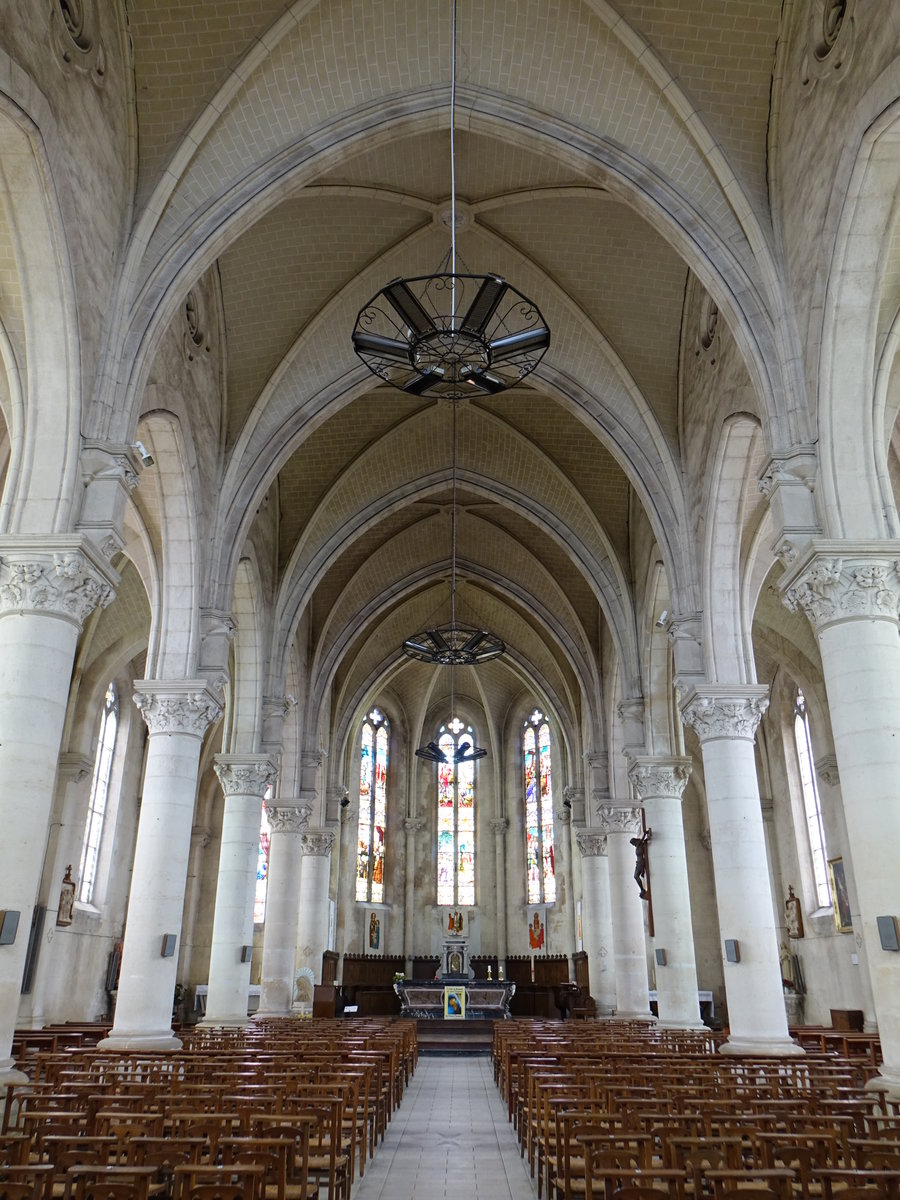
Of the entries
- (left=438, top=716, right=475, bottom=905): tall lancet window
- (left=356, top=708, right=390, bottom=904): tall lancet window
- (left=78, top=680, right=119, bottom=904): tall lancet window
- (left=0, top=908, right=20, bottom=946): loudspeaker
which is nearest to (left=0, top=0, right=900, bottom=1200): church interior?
(left=0, top=908, right=20, bottom=946): loudspeaker

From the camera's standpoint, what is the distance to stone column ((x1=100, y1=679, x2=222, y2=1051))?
13672 millimetres

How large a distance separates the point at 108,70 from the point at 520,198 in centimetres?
703

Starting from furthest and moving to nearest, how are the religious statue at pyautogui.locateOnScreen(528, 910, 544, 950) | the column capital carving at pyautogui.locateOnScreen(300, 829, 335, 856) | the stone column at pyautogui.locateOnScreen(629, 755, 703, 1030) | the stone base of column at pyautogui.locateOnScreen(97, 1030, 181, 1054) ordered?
1. the religious statue at pyautogui.locateOnScreen(528, 910, 544, 950)
2. the column capital carving at pyautogui.locateOnScreen(300, 829, 335, 856)
3. the stone column at pyautogui.locateOnScreen(629, 755, 703, 1030)
4. the stone base of column at pyautogui.locateOnScreen(97, 1030, 181, 1054)

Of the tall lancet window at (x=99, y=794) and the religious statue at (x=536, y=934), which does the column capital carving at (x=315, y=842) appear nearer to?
the tall lancet window at (x=99, y=794)

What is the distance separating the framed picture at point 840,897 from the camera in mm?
23938

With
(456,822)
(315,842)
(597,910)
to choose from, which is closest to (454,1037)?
(597,910)

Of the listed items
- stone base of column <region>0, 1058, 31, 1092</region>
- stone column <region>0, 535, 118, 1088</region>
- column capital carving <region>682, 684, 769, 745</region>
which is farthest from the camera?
column capital carving <region>682, 684, 769, 745</region>

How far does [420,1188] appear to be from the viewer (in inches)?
330

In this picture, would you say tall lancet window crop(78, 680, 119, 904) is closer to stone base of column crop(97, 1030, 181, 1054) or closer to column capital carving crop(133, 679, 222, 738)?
column capital carving crop(133, 679, 222, 738)

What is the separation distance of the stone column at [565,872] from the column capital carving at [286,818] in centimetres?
1262

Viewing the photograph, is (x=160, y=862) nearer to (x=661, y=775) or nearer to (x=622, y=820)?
(x=661, y=775)

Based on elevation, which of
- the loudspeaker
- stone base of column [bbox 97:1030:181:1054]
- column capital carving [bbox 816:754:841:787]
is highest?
column capital carving [bbox 816:754:841:787]

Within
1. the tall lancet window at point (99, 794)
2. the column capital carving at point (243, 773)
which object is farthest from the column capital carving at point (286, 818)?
the tall lancet window at point (99, 794)

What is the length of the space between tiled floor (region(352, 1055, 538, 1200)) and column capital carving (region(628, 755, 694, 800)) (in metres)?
6.88
